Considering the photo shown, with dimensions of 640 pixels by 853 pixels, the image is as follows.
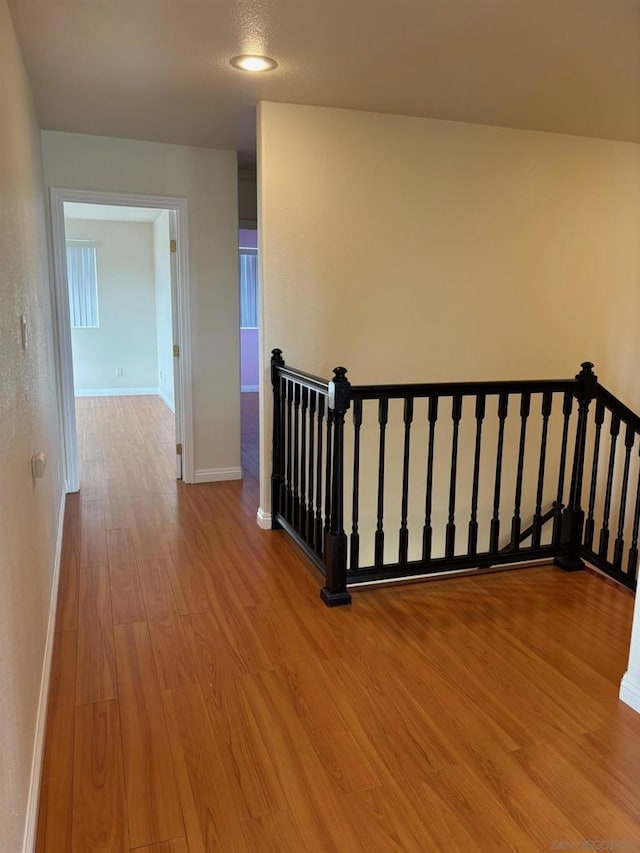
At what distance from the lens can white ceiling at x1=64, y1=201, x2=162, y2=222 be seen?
8.06m

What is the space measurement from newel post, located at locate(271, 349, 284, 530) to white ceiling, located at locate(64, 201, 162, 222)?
5300mm

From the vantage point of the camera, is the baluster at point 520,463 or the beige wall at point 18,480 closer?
the beige wall at point 18,480

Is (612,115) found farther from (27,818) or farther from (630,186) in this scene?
(27,818)

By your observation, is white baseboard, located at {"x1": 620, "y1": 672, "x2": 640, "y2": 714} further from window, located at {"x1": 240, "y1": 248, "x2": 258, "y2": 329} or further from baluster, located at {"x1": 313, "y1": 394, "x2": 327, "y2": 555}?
window, located at {"x1": 240, "y1": 248, "x2": 258, "y2": 329}

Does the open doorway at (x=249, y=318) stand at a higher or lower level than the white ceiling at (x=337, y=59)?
lower

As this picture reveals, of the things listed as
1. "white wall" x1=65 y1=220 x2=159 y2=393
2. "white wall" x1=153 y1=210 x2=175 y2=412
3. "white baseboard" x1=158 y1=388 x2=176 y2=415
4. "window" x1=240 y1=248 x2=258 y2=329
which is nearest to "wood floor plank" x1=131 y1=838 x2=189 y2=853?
"white baseboard" x1=158 y1=388 x2=176 y2=415

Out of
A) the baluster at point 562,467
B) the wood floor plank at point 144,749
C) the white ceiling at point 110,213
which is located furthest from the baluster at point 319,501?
the white ceiling at point 110,213

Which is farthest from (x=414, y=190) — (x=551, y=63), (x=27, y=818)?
(x=27, y=818)

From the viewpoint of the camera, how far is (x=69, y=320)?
4.28m

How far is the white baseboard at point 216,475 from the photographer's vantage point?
188 inches

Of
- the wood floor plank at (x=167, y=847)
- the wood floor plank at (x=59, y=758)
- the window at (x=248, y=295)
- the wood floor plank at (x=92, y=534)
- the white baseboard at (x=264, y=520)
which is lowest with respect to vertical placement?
the wood floor plank at (x=92, y=534)

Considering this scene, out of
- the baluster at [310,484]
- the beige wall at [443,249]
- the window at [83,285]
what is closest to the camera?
the baluster at [310,484]

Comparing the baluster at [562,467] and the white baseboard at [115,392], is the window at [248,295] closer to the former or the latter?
the white baseboard at [115,392]

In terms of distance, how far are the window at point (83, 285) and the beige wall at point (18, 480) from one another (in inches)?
249
